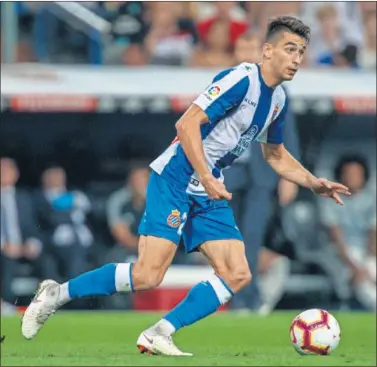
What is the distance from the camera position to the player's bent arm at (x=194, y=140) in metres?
8.97

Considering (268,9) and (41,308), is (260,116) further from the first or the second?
(268,9)

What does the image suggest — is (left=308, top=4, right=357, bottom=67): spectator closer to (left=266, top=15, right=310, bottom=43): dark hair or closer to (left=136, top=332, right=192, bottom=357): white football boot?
(left=266, top=15, right=310, bottom=43): dark hair

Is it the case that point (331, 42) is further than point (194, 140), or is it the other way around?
point (331, 42)

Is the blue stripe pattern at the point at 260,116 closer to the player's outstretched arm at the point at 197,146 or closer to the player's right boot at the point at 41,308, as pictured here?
the player's outstretched arm at the point at 197,146

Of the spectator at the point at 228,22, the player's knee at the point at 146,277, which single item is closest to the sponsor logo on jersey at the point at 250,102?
the player's knee at the point at 146,277

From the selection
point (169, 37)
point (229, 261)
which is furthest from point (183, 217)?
point (169, 37)

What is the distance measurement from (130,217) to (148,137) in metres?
1.75

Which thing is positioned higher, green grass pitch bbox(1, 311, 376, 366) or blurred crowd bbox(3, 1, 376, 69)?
blurred crowd bbox(3, 1, 376, 69)

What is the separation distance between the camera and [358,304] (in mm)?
18359

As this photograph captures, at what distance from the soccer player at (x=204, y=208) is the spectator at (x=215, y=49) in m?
8.63

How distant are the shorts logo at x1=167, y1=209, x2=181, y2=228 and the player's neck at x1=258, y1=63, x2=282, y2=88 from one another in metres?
1.03

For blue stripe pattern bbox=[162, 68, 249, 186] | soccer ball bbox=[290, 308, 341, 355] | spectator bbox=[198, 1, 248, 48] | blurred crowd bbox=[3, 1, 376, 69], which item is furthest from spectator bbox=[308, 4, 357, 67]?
blue stripe pattern bbox=[162, 68, 249, 186]

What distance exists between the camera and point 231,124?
956 cm

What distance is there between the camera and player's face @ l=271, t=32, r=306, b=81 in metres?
9.43
